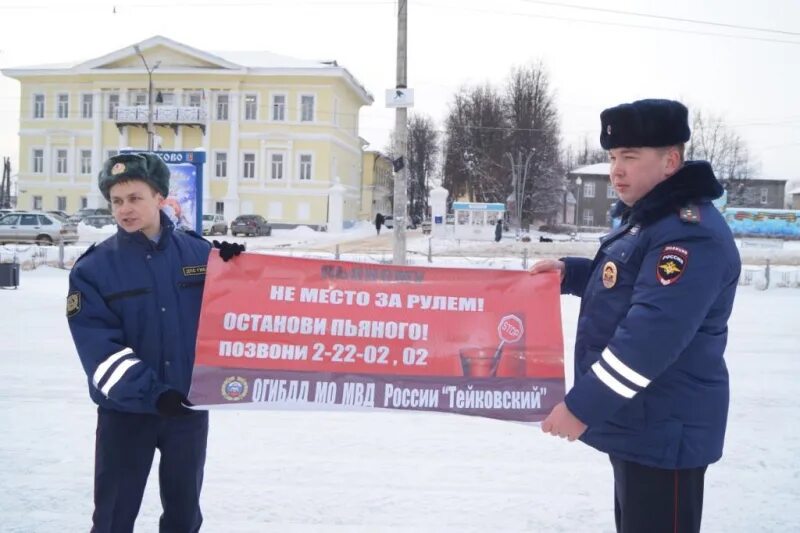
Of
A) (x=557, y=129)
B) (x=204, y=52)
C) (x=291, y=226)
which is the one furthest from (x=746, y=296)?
(x=557, y=129)

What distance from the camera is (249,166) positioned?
5197cm

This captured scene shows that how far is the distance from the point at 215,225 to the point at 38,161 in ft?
66.9

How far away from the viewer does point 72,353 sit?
8805mm

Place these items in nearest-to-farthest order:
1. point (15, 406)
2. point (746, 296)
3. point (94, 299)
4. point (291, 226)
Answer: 1. point (94, 299)
2. point (15, 406)
3. point (746, 296)
4. point (291, 226)

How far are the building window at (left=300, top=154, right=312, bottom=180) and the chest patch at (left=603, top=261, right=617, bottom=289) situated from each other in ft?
164

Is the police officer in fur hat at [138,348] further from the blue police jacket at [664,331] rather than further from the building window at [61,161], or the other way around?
the building window at [61,161]

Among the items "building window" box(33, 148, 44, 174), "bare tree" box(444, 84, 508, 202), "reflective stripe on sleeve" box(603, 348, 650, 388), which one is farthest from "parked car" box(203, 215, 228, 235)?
"reflective stripe on sleeve" box(603, 348, 650, 388)

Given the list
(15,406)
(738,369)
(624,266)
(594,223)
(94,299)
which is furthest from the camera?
(594,223)

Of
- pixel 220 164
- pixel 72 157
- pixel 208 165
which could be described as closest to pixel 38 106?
pixel 72 157

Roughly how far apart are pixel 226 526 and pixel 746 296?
51.9 feet

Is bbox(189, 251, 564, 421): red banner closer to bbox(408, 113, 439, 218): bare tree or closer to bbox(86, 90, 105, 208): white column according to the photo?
bbox(86, 90, 105, 208): white column

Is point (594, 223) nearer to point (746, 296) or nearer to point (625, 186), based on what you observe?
point (746, 296)

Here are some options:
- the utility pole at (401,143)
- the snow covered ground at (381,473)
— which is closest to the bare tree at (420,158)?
the utility pole at (401,143)

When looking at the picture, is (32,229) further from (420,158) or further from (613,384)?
(420,158)
